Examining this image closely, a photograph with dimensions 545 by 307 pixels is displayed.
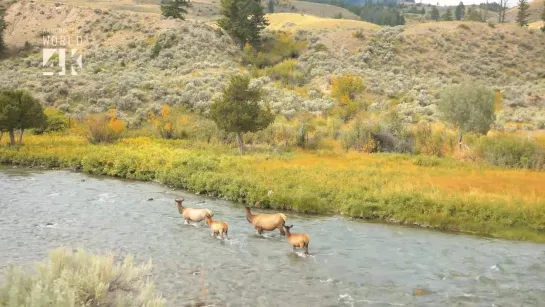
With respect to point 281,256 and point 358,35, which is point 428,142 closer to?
point 281,256

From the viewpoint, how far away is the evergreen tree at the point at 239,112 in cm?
3092

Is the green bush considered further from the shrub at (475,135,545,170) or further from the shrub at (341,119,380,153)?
the shrub at (475,135,545,170)

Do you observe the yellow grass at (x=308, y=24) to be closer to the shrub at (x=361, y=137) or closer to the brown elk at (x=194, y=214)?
the shrub at (x=361, y=137)

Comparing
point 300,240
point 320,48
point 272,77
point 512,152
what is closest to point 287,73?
point 272,77

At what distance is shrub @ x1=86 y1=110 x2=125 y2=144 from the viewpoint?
35.9 m

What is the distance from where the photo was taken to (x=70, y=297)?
7051mm

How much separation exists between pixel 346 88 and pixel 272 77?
1320cm

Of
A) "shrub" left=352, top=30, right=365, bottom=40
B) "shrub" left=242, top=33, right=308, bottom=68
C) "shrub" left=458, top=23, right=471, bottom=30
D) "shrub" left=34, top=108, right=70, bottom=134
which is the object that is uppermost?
"shrub" left=458, top=23, right=471, bottom=30

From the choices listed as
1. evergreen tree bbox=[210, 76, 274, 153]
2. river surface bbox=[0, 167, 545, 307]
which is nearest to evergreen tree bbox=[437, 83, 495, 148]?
evergreen tree bbox=[210, 76, 274, 153]

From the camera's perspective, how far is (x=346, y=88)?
2196 inches

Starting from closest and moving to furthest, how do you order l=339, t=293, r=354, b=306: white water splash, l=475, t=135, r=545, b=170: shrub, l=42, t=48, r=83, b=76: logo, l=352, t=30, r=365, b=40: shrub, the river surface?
1. l=339, t=293, r=354, b=306: white water splash
2. the river surface
3. l=475, t=135, r=545, b=170: shrub
4. l=42, t=48, r=83, b=76: logo
5. l=352, t=30, r=365, b=40: shrub

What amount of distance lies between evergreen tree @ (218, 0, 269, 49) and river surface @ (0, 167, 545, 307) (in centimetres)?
5697

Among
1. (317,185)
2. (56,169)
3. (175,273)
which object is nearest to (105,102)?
(56,169)

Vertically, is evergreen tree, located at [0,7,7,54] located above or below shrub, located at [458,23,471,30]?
below
